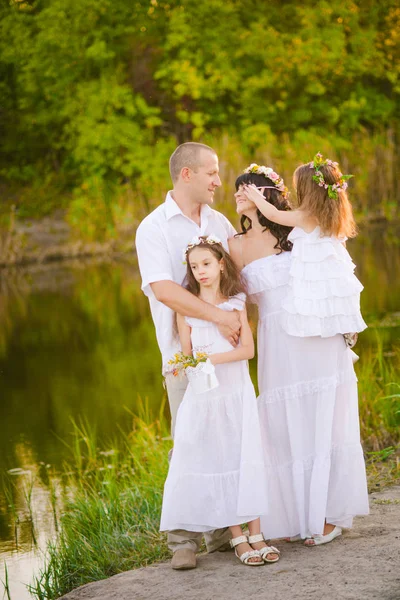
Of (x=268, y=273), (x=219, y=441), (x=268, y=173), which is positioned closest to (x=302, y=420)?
(x=219, y=441)

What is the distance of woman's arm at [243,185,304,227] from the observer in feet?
13.8

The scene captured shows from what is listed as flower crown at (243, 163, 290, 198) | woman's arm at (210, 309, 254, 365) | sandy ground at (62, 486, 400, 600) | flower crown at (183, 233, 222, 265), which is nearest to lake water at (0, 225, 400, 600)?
sandy ground at (62, 486, 400, 600)

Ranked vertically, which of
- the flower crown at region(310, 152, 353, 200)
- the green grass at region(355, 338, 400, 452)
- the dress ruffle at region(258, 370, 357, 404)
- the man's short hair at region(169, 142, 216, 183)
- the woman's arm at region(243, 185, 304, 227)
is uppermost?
the man's short hair at region(169, 142, 216, 183)

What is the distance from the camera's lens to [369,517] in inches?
178

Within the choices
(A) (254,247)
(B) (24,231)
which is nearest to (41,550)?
(A) (254,247)

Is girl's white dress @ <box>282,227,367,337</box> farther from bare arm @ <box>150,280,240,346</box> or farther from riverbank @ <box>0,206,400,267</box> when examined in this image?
riverbank @ <box>0,206,400,267</box>

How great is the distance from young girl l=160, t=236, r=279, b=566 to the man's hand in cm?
2

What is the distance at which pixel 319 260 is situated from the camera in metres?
4.20

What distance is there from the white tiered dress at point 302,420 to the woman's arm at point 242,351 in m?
0.15

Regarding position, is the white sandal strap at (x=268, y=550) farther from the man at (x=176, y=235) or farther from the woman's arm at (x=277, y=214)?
the woman's arm at (x=277, y=214)

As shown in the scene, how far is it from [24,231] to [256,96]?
298 inches

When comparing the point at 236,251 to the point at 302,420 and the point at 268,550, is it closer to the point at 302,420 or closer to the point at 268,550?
the point at 302,420

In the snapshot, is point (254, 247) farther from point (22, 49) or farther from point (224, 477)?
point (22, 49)

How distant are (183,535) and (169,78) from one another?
21852 millimetres
